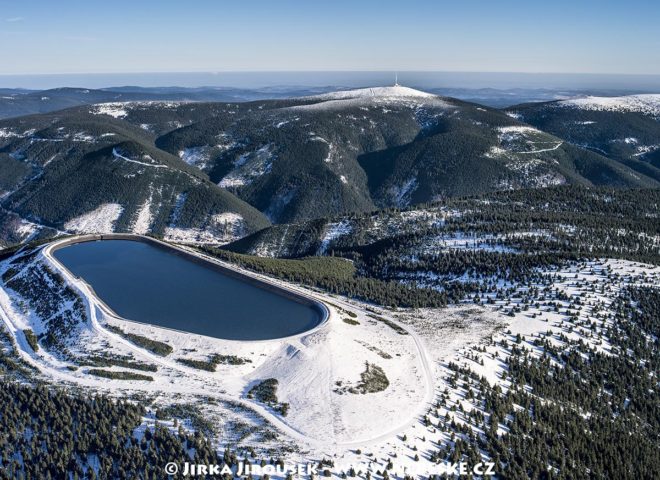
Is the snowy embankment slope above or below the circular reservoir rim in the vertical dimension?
below

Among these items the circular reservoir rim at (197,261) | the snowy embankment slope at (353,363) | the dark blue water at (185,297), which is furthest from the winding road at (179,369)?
the dark blue water at (185,297)

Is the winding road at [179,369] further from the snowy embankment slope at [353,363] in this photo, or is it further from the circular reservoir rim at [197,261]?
the circular reservoir rim at [197,261]

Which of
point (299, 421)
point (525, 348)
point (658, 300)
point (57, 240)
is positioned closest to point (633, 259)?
point (658, 300)

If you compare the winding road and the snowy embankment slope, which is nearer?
the winding road

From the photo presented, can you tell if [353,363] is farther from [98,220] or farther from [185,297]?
[98,220]

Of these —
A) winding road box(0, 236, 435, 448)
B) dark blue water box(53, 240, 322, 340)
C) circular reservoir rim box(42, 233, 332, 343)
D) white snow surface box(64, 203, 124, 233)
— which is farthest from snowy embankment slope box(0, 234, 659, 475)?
white snow surface box(64, 203, 124, 233)

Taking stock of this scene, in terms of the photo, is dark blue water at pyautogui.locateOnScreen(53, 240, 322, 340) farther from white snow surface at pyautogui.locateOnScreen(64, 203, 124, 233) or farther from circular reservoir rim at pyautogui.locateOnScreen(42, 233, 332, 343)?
white snow surface at pyautogui.locateOnScreen(64, 203, 124, 233)

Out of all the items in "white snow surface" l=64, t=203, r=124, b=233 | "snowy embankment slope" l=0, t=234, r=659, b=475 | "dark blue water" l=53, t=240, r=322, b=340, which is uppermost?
"dark blue water" l=53, t=240, r=322, b=340
